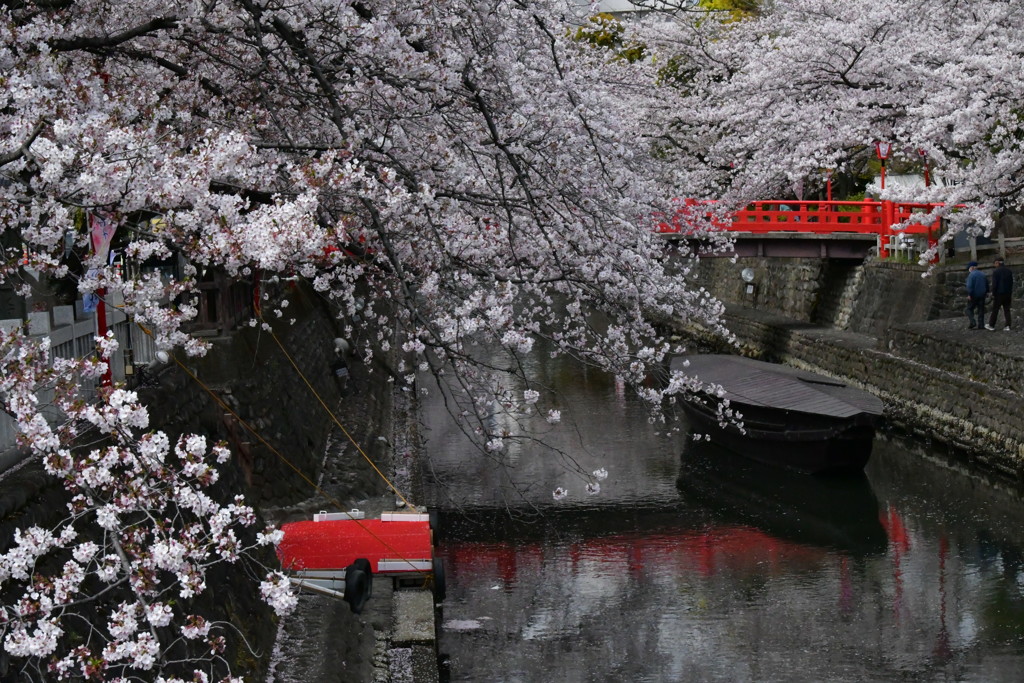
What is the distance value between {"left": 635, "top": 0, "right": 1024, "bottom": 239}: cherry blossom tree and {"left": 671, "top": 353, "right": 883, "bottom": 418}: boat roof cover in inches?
142

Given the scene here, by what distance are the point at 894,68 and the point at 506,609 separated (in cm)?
1426

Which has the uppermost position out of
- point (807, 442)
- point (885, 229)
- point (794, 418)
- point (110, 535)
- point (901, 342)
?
point (885, 229)

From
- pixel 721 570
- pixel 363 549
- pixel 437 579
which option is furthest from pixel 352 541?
pixel 721 570

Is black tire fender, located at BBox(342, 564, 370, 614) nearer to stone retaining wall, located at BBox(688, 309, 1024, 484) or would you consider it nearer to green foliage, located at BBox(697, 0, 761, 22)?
stone retaining wall, located at BBox(688, 309, 1024, 484)

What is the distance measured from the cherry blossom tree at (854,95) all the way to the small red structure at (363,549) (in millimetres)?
10375

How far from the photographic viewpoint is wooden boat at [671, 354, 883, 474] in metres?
19.4

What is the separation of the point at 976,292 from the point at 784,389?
155 inches

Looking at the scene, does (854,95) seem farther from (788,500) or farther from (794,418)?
(788,500)

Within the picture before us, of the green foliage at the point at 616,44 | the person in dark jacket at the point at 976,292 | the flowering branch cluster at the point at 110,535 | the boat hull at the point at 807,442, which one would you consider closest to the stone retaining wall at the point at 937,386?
the person in dark jacket at the point at 976,292

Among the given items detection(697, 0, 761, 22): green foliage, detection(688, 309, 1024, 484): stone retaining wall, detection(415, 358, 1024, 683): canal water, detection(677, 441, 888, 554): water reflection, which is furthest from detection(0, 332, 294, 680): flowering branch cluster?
detection(697, 0, 761, 22): green foliage

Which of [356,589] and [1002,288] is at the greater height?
[1002,288]

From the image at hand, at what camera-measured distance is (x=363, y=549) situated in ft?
39.1

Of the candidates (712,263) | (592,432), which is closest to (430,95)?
(592,432)

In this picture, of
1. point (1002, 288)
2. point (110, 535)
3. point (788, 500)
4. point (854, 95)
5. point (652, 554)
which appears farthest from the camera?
point (854, 95)
